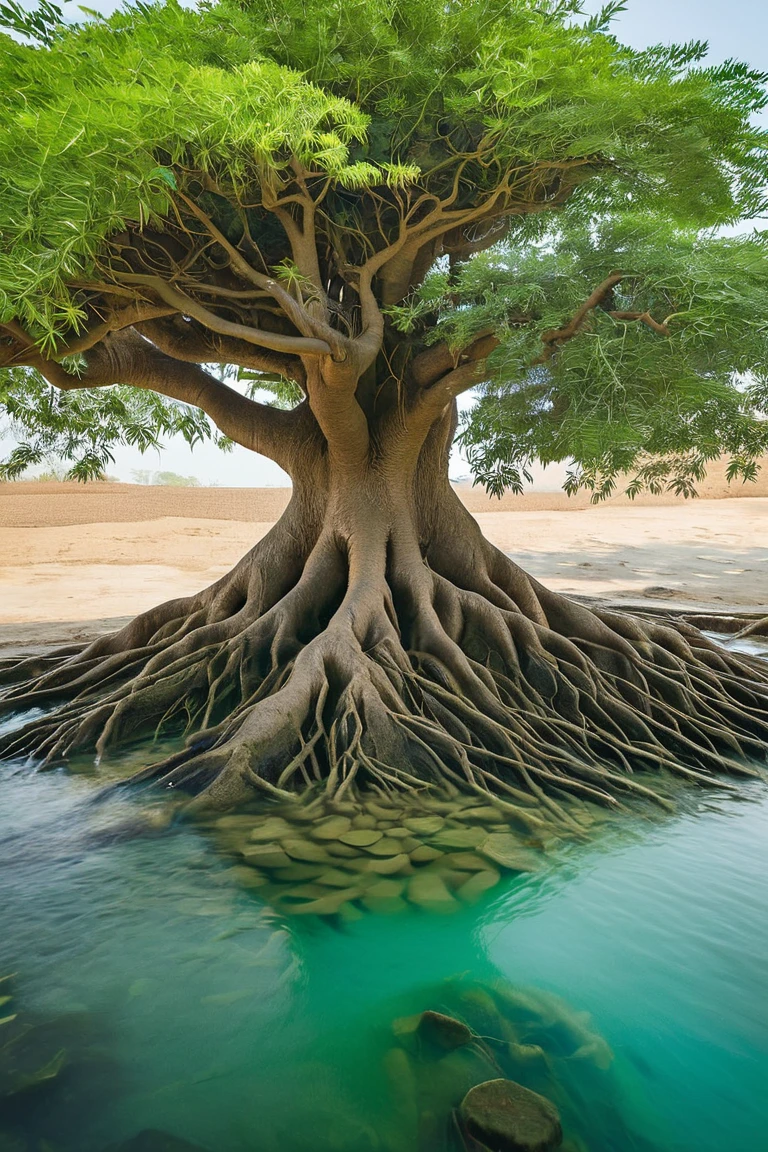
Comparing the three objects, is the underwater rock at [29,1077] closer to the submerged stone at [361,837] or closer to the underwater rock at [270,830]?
the underwater rock at [270,830]

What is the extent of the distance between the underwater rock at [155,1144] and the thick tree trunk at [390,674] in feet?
6.48

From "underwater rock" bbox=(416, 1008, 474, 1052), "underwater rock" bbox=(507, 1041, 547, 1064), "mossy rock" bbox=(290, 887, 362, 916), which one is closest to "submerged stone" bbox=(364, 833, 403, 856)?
"mossy rock" bbox=(290, 887, 362, 916)

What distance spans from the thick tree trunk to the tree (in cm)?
3

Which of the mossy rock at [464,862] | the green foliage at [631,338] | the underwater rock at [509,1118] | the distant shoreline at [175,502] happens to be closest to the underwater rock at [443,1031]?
the underwater rock at [509,1118]

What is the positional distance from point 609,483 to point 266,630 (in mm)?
2752

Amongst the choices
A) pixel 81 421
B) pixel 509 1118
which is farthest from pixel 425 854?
pixel 81 421

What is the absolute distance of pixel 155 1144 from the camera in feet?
6.22

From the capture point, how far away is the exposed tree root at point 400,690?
14.0ft

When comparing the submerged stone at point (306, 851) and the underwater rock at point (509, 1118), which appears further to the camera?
the submerged stone at point (306, 851)

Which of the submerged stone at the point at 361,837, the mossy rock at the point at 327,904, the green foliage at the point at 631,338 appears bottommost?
the mossy rock at the point at 327,904

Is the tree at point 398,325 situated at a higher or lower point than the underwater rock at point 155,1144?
higher

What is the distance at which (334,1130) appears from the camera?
6.47 ft

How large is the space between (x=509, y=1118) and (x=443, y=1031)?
418 mm

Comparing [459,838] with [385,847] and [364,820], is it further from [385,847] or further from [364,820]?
[364,820]
